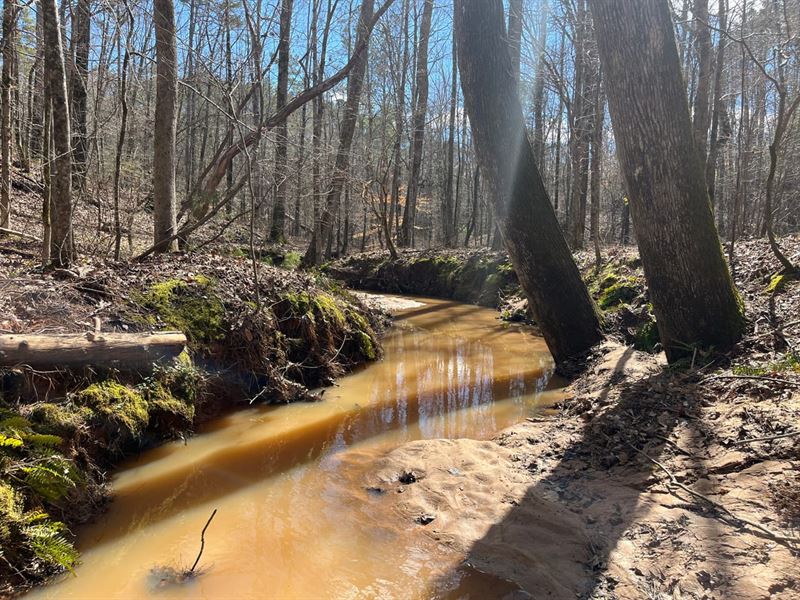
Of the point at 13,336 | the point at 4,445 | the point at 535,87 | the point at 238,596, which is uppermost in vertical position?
the point at 535,87

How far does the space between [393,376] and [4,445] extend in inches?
194

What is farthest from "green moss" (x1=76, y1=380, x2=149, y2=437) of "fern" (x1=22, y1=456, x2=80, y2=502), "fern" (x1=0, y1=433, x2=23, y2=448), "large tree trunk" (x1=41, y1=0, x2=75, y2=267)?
"large tree trunk" (x1=41, y1=0, x2=75, y2=267)

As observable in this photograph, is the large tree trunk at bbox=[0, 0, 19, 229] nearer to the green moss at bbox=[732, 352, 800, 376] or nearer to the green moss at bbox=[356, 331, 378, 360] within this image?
the green moss at bbox=[356, 331, 378, 360]

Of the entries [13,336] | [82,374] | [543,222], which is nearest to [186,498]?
[82,374]

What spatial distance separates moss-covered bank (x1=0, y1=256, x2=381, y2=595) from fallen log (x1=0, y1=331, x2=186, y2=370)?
0.09 m

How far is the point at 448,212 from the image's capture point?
23062 mm

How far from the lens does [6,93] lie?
859 cm

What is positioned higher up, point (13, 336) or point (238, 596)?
point (13, 336)

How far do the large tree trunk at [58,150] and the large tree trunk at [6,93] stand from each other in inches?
77.9

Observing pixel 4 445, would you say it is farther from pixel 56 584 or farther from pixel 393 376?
pixel 393 376

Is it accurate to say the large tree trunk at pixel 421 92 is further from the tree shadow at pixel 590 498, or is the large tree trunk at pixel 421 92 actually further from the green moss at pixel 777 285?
the tree shadow at pixel 590 498

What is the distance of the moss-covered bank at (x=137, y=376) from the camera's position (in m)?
2.96

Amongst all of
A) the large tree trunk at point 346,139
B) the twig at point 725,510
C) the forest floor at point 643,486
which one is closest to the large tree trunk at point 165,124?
the large tree trunk at point 346,139

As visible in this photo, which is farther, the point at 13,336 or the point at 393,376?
the point at 393,376
